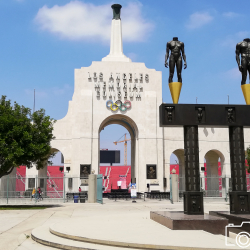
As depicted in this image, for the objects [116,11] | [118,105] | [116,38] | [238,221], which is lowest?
[238,221]

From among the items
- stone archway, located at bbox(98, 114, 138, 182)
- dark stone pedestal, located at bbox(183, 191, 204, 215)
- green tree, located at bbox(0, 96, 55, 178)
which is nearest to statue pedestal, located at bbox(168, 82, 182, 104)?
dark stone pedestal, located at bbox(183, 191, 204, 215)

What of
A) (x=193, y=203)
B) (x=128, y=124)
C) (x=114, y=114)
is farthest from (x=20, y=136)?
(x=128, y=124)

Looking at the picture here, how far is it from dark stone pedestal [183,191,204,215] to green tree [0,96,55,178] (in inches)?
540

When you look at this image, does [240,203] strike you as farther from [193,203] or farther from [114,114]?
[114,114]

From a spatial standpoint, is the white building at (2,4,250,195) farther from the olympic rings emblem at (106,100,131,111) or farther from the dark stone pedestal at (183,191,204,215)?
the dark stone pedestal at (183,191,204,215)

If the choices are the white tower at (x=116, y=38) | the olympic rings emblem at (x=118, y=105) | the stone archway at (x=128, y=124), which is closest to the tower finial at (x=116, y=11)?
the white tower at (x=116, y=38)

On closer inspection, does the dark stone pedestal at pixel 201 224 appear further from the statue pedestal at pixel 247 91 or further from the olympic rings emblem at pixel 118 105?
the olympic rings emblem at pixel 118 105

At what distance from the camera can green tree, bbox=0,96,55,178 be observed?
23.2m

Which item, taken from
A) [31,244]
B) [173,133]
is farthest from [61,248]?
Result: [173,133]

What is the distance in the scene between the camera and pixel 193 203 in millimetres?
12695

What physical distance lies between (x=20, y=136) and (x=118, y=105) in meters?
18.7

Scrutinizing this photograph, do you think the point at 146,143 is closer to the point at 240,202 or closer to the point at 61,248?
the point at 240,202

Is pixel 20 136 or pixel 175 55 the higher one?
pixel 175 55

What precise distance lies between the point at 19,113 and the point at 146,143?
63.8 ft
